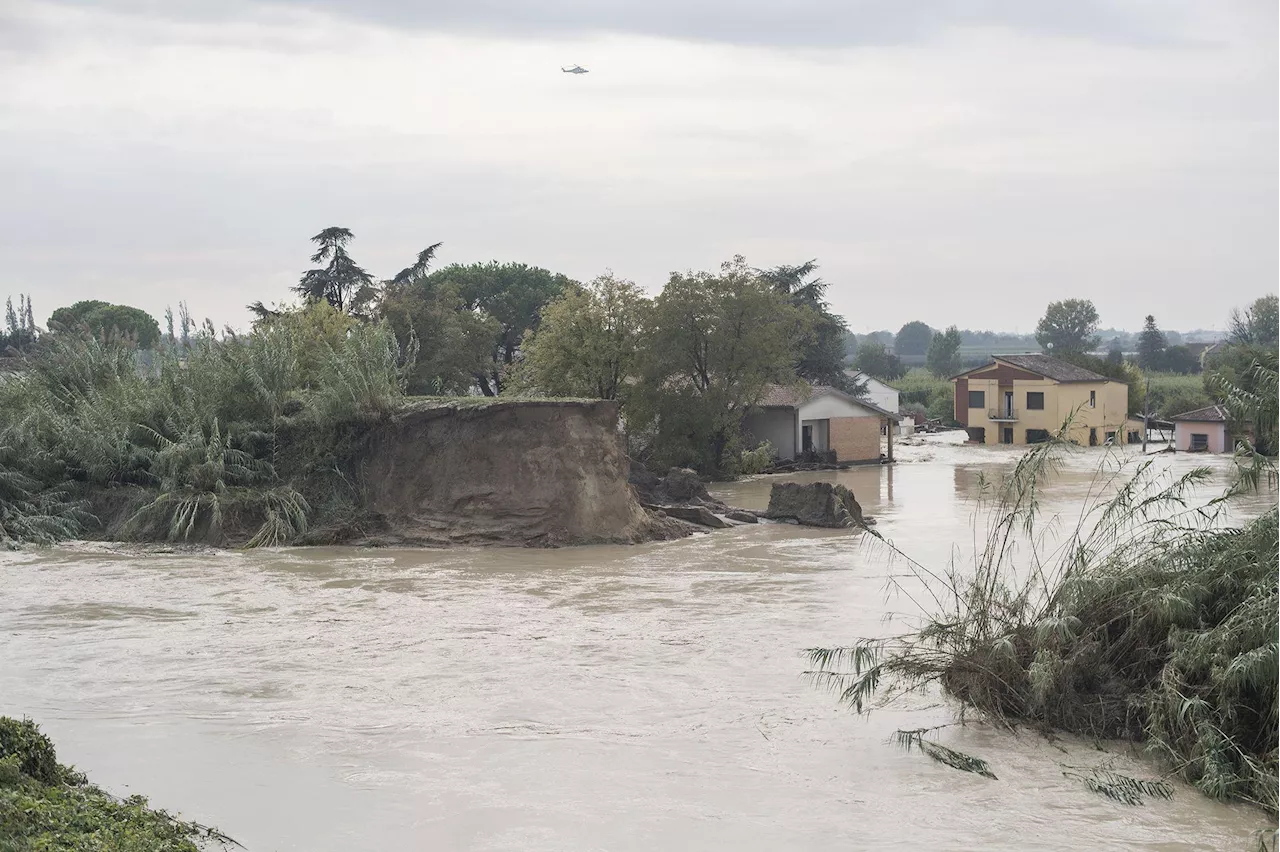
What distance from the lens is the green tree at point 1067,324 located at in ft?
478

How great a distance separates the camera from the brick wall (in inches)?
1939

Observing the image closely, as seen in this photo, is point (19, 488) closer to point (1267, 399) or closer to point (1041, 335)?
point (1267, 399)

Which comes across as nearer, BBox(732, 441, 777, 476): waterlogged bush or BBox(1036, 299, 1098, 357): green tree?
BBox(732, 441, 777, 476): waterlogged bush

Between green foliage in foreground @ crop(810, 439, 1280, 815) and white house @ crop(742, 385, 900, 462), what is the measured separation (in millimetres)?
34514

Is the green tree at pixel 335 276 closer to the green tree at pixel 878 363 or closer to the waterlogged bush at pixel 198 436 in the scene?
the waterlogged bush at pixel 198 436

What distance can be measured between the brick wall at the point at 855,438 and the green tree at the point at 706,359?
8643 mm

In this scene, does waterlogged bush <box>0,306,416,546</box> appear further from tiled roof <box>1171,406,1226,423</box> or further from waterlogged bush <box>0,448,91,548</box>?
tiled roof <box>1171,406,1226,423</box>

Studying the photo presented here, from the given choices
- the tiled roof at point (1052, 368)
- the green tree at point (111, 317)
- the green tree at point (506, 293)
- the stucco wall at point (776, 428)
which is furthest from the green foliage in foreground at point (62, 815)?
the green tree at point (111, 317)

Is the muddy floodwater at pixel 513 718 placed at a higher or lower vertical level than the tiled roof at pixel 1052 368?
lower

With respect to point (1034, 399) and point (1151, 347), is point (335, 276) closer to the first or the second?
point (1034, 399)

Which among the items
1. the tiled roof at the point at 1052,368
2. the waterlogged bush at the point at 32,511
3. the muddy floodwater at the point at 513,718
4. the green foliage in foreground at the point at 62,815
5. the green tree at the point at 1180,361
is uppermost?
the green tree at the point at 1180,361

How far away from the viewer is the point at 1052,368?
63.3 meters

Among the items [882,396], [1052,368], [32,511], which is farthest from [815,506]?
[882,396]

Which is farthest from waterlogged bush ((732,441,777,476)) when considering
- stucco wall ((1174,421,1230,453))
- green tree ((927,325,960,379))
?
green tree ((927,325,960,379))
